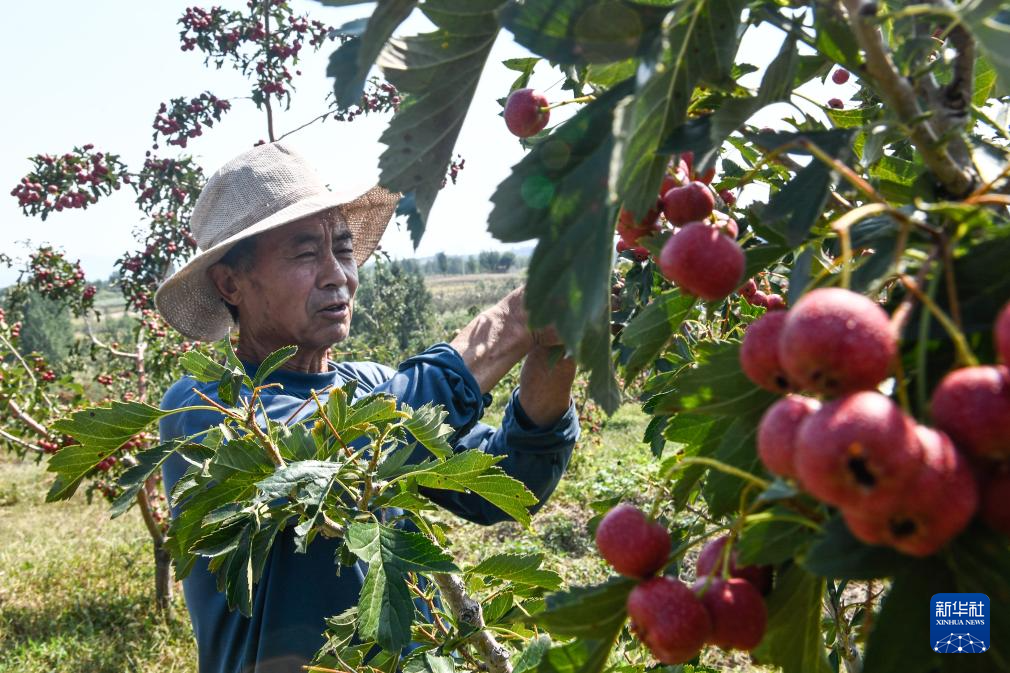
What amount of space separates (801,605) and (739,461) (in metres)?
0.14

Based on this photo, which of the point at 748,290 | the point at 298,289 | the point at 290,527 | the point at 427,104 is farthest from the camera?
the point at 298,289

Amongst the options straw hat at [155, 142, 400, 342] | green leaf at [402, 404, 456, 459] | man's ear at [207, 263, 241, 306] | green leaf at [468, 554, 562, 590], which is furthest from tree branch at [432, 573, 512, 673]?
man's ear at [207, 263, 241, 306]

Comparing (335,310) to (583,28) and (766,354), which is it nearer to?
(583,28)

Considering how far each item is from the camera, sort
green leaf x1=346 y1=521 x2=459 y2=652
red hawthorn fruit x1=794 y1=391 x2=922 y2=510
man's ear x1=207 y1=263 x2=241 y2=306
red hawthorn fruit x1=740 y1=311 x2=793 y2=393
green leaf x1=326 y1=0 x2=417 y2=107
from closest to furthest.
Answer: red hawthorn fruit x1=794 y1=391 x2=922 y2=510, red hawthorn fruit x1=740 y1=311 x2=793 y2=393, green leaf x1=326 y1=0 x2=417 y2=107, green leaf x1=346 y1=521 x2=459 y2=652, man's ear x1=207 y1=263 x2=241 y2=306

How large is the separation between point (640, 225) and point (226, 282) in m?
2.57

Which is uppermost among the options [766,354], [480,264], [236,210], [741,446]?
[236,210]

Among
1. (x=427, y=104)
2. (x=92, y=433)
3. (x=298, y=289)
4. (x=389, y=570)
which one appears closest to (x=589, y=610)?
(x=427, y=104)

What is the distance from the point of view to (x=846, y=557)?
1.71ft

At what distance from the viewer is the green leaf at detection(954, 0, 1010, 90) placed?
58cm

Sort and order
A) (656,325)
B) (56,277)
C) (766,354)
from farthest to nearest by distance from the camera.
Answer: (56,277) < (656,325) < (766,354)

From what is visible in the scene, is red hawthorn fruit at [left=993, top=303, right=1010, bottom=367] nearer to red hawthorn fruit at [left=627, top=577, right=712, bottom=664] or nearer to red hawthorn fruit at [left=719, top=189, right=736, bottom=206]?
red hawthorn fruit at [left=627, top=577, right=712, bottom=664]

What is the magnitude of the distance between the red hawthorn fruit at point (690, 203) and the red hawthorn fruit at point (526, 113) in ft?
0.82

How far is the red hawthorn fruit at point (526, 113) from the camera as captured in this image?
0.94m

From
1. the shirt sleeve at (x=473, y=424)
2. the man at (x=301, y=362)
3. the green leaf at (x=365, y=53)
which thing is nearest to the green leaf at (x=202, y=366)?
the man at (x=301, y=362)
